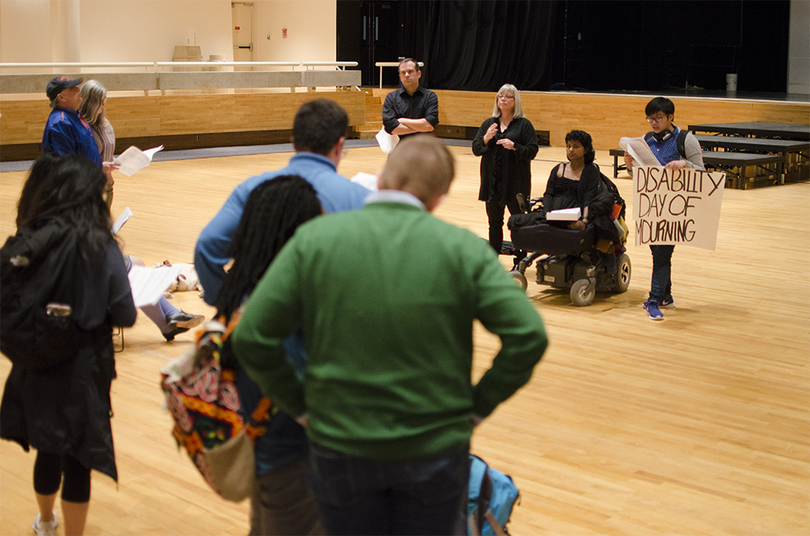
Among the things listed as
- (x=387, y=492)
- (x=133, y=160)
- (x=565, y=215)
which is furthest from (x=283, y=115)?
(x=387, y=492)

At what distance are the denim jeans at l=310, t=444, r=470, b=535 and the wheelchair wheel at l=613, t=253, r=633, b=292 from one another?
508 cm

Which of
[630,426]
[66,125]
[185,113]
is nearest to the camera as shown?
[630,426]

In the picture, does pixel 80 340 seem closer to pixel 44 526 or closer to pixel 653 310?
pixel 44 526

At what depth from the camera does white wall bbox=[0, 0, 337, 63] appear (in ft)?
63.7

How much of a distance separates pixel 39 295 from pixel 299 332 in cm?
95

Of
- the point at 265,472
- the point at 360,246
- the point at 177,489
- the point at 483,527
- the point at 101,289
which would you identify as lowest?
the point at 177,489

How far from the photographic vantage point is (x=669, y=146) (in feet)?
20.7

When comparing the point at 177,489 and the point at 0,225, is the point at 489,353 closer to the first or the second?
the point at 177,489

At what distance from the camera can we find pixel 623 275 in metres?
6.84

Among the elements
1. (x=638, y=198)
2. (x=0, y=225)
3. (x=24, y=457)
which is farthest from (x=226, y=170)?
(x=24, y=457)

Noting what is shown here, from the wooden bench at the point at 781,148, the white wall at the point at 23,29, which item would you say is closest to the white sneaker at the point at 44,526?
the wooden bench at the point at 781,148

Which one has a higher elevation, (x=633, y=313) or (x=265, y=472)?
(x=265, y=472)

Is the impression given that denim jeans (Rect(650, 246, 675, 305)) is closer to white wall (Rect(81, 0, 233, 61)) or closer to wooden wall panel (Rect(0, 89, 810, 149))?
wooden wall panel (Rect(0, 89, 810, 149))

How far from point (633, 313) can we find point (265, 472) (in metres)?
4.63
